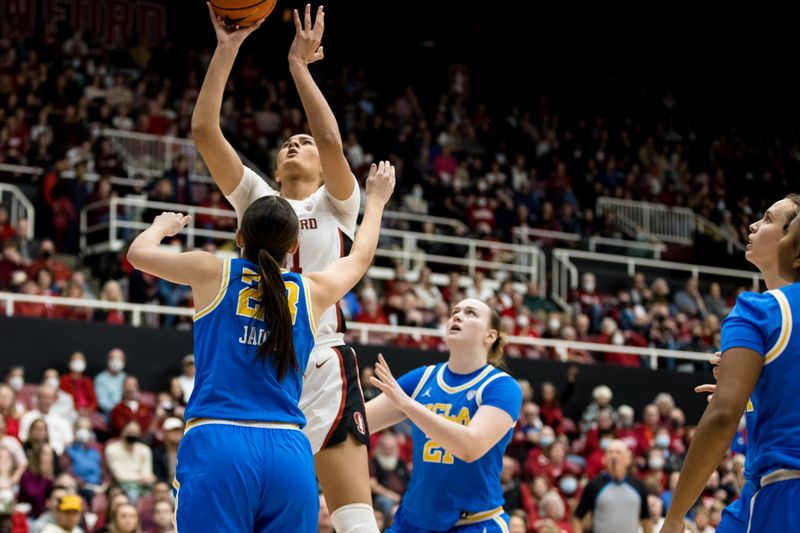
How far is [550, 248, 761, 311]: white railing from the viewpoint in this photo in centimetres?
2011

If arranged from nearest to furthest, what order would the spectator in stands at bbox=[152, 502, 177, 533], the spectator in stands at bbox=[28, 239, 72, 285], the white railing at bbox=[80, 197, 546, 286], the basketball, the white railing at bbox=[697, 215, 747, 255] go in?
1. the basketball
2. the spectator in stands at bbox=[152, 502, 177, 533]
3. the spectator in stands at bbox=[28, 239, 72, 285]
4. the white railing at bbox=[80, 197, 546, 286]
5. the white railing at bbox=[697, 215, 747, 255]

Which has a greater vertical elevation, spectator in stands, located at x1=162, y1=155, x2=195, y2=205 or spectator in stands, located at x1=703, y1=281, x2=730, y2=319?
spectator in stands, located at x1=162, y1=155, x2=195, y2=205

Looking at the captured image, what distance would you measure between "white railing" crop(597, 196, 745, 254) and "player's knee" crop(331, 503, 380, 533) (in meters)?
19.3

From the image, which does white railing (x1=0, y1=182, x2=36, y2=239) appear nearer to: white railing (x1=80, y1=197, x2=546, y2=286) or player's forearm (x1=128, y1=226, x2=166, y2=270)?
white railing (x1=80, y1=197, x2=546, y2=286)

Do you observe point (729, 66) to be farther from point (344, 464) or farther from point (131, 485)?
point (344, 464)

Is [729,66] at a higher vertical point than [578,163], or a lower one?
higher

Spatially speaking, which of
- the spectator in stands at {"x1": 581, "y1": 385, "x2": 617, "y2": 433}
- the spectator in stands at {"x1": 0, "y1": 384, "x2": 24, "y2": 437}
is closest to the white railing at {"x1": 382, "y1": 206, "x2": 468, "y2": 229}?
the spectator in stands at {"x1": 581, "y1": 385, "x2": 617, "y2": 433}

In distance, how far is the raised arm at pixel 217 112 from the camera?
5.20 meters

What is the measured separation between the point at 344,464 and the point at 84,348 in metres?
9.24

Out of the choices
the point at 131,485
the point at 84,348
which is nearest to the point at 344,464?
the point at 131,485

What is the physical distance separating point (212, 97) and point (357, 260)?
0.93 m

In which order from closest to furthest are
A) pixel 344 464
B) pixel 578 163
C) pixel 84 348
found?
pixel 344 464 → pixel 84 348 → pixel 578 163

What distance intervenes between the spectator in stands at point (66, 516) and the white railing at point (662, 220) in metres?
15.4

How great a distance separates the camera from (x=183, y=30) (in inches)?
998
